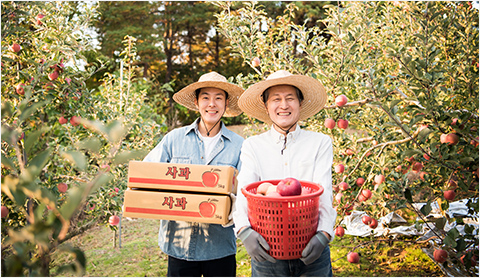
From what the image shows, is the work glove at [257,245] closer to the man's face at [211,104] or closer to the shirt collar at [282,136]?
the shirt collar at [282,136]

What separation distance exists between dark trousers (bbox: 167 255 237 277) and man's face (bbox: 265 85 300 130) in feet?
2.72

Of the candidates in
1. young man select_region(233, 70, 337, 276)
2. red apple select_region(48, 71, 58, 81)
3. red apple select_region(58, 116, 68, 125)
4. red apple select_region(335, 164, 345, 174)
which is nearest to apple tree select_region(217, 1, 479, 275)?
red apple select_region(335, 164, 345, 174)

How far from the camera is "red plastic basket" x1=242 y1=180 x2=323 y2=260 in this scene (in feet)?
4.17

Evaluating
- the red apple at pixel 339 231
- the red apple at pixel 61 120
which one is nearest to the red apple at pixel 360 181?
the red apple at pixel 339 231

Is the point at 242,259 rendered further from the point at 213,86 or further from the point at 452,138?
the point at 452,138

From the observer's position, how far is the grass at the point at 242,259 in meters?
3.00

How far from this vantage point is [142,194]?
1.70 metres

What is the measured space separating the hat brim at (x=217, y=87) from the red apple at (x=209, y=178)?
0.57 metres

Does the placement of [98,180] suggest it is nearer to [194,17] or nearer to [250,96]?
[250,96]

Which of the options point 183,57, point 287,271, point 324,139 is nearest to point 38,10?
point 324,139

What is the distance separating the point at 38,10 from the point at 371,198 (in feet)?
9.20

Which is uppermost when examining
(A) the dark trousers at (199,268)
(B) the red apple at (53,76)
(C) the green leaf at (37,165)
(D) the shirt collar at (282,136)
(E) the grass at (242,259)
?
(B) the red apple at (53,76)

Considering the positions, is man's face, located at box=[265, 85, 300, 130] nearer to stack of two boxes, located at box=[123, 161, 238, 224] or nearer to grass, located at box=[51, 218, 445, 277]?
stack of two boxes, located at box=[123, 161, 238, 224]

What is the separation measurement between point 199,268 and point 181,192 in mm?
463
